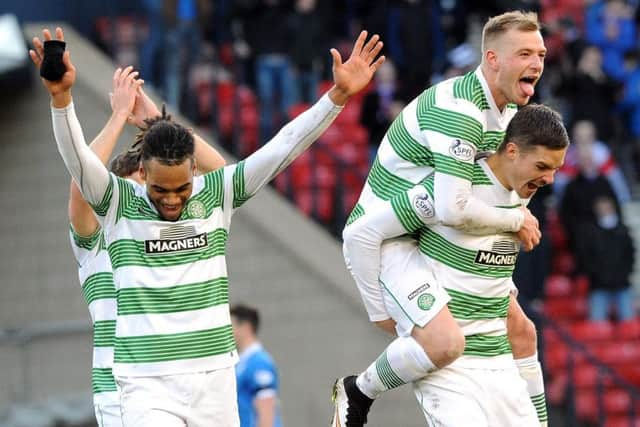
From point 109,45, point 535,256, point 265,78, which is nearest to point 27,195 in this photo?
point 109,45

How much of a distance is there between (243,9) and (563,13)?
4.20 m

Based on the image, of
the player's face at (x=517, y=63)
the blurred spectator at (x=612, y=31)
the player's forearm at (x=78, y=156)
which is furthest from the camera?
the blurred spectator at (x=612, y=31)

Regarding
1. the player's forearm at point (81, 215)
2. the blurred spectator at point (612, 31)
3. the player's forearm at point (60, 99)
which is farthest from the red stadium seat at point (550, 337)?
the player's forearm at point (60, 99)

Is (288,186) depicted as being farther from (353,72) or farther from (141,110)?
(353,72)

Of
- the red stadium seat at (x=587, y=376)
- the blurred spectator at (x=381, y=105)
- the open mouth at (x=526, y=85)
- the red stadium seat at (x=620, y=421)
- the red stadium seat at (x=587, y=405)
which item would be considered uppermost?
the open mouth at (x=526, y=85)

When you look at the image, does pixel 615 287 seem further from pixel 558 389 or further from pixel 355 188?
pixel 355 188

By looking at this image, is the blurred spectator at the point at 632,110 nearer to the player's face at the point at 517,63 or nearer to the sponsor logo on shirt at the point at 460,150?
the player's face at the point at 517,63

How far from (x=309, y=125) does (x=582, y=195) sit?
7.93 m

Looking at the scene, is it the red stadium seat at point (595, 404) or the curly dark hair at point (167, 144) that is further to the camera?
the red stadium seat at point (595, 404)

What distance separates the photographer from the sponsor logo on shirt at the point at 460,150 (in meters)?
6.46

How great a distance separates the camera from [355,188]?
13.7m

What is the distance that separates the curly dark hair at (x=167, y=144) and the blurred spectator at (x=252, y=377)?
3201 mm

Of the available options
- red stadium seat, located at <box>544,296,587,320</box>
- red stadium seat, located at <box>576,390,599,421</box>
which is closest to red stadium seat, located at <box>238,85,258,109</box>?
red stadium seat, located at <box>544,296,587,320</box>

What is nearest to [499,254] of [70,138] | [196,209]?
[196,209]
